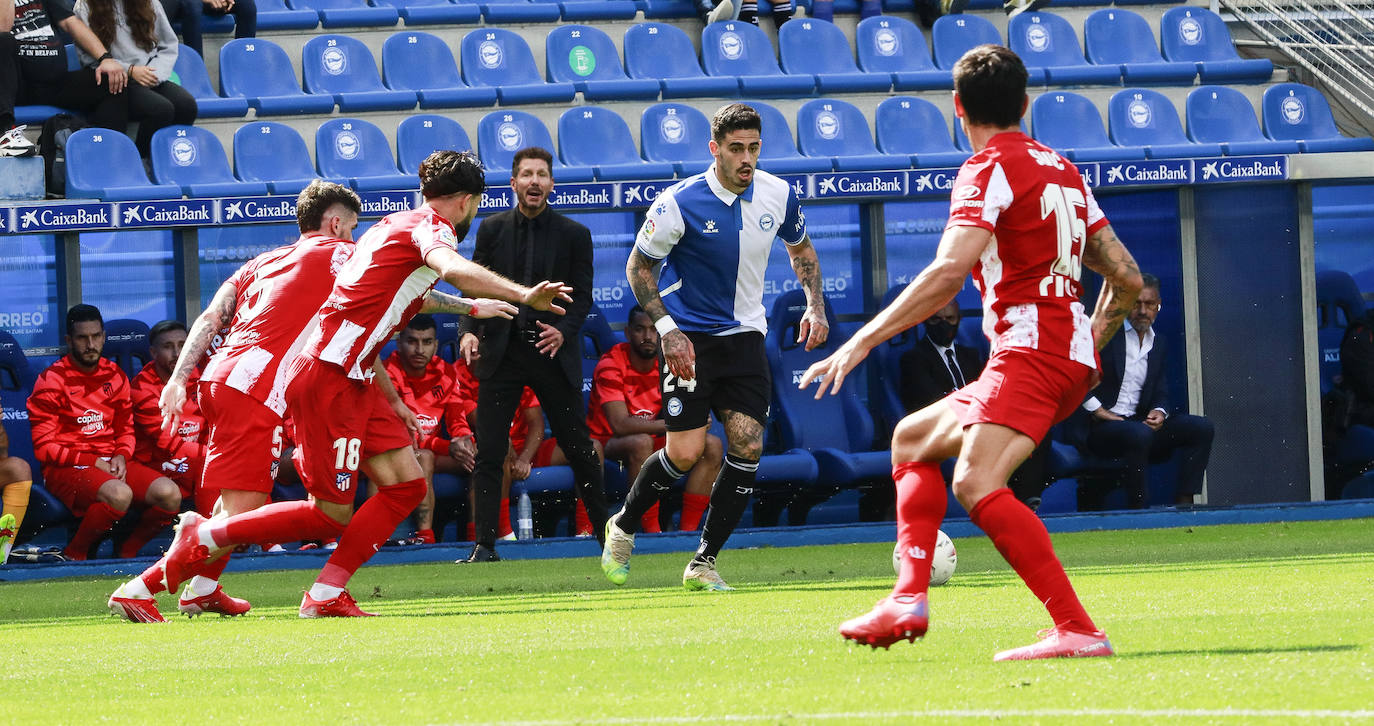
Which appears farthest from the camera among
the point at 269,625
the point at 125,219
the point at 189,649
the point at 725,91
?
the point at 725,91

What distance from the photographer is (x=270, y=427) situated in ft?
22.0

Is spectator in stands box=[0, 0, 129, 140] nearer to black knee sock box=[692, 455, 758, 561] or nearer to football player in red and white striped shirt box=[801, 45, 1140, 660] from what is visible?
black knee sock box=[692, 455, 758, 561]

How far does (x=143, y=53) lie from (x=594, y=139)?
3.50 metres

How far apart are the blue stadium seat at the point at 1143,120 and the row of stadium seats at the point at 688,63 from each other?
28.3 inches

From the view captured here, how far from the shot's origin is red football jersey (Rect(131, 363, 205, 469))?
1063 centimetres

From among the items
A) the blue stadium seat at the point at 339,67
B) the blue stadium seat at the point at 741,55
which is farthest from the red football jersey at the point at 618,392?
the blue stadium seat at the point at 741,55

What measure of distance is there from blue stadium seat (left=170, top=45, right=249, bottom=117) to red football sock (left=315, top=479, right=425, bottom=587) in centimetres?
757

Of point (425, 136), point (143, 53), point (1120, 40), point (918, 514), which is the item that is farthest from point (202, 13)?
point (918, 514)

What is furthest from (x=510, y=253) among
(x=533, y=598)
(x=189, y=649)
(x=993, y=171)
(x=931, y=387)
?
(x=993, y=171)

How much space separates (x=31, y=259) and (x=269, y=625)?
5927 mm

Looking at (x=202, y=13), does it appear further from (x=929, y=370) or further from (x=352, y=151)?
(x=929, y=370)

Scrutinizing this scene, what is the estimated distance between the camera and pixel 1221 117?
15000 millimetres

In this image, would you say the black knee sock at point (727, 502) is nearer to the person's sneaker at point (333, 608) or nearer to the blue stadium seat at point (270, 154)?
the person's sneaker at point (333, 608)

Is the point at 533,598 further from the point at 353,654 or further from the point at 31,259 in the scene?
the point at 31,259
